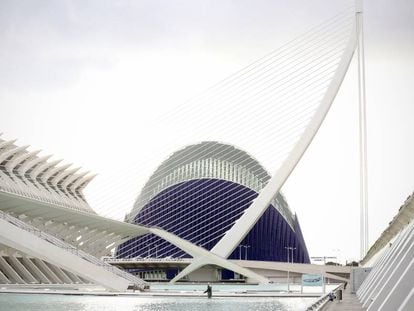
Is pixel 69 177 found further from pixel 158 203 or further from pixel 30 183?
pixel 158 203

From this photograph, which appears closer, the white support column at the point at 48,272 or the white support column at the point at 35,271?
the white support column at the point at 35,271

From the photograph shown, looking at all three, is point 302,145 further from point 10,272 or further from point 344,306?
point 344,306

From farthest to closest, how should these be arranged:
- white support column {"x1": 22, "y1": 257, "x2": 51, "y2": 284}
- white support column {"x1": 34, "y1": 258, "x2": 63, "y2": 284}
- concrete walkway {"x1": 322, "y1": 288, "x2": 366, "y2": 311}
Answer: white support column {"x1": 34, "y1": 258, "x2": 63, "y2": 284}
white support column {"x1": 22, "y1": 257, "x2": 51, "y2": 284}
concrete walkway {"x1": 322, "y1": 288, "x2": 366, "y2": 311}

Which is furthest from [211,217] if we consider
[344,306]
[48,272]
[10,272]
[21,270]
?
[344,306]

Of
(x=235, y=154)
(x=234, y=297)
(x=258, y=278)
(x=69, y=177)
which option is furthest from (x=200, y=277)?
(x=234, y=297)

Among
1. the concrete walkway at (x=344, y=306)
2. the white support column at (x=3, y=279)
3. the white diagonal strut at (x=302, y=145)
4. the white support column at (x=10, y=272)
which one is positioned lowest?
the concrete walkway at (x=344, y=306)

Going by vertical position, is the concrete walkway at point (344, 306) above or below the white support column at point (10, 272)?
below

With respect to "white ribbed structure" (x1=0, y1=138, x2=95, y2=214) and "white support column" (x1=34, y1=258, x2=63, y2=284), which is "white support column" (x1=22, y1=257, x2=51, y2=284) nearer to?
"white support column" (x1=34, y1=258, x2=63, y2=284)

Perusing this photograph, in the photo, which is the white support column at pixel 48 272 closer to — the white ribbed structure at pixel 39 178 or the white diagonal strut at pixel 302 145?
the white ribbed structure at pixel 39 178

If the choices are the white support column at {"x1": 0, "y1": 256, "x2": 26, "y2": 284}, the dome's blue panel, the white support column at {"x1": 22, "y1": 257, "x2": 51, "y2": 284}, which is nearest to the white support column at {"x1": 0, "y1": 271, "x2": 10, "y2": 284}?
the white support column at {"x1": 0, "y1": 256, "x2": 26, "y2": 284}

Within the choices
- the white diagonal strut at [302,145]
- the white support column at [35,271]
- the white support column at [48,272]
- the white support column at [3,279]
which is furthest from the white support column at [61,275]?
the white diagonal strut at [302,145]

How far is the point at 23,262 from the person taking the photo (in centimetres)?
4134

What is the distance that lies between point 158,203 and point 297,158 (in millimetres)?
37765

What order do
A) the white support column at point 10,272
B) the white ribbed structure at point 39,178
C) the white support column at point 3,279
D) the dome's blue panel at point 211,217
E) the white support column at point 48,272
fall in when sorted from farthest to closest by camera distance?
the dome's blue panel at point 211,217 < the white ribbed structure at point 39,178 < the white support column at point 48,272 < the white support column at point 10,272 < the white support column at point 3,279
